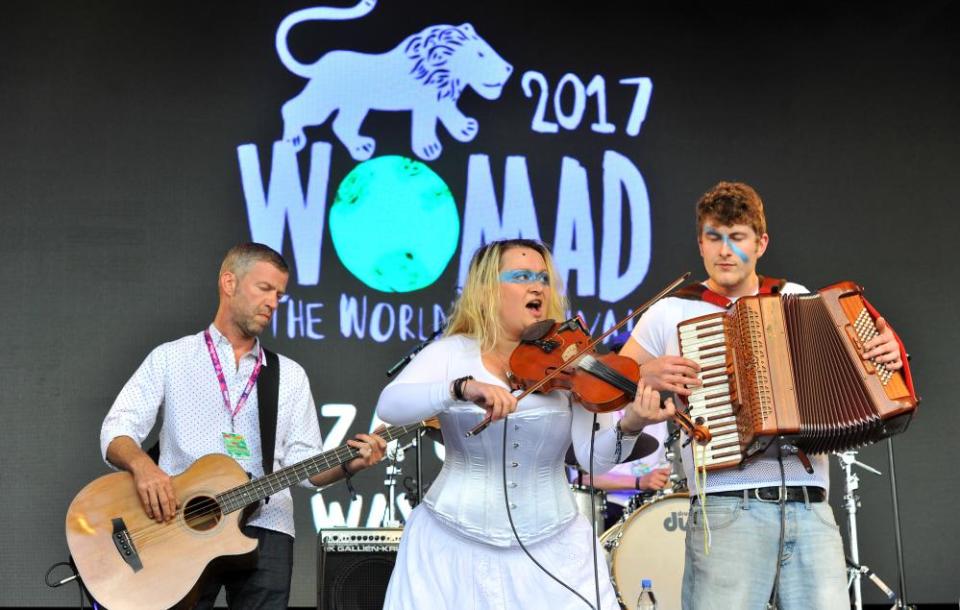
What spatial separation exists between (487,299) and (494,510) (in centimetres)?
65

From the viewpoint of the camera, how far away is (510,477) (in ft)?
10.2

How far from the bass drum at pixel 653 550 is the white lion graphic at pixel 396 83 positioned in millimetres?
2564

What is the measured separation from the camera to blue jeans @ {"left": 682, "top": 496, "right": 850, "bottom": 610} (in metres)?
3.10

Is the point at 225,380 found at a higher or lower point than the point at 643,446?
higher

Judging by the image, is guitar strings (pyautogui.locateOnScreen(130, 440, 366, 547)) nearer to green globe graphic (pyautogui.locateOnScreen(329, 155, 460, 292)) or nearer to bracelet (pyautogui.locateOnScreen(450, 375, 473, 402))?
bracelet (pyautogui.locateOnScreen(450, 375, 473, 402))

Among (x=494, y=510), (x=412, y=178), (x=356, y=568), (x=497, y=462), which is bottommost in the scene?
(x=356, y=568)

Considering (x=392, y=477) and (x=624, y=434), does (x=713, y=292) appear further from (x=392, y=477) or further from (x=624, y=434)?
(x=392, y=477)

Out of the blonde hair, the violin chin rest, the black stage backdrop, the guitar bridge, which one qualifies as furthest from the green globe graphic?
the violin chin rest

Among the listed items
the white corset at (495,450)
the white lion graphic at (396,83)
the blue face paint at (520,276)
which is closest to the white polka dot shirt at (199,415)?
the white corset at (495,450)

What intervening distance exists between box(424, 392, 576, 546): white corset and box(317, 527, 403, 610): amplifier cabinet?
1362 mm

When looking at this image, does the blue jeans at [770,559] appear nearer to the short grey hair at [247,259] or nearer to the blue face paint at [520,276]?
the blue face paint at [520,276]

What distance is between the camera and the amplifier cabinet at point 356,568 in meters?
4.41

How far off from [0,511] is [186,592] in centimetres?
270

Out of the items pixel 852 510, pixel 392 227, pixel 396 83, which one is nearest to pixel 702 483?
pixel 852 510
